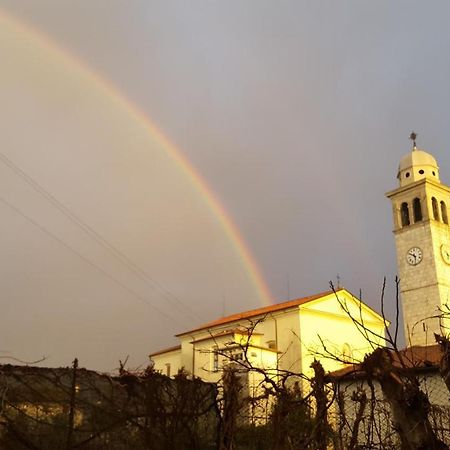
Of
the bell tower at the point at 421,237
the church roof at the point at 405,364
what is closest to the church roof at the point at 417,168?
the bell tower at the point at 421,237

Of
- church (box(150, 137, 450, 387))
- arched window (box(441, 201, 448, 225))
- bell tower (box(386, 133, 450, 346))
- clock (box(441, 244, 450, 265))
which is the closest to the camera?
church (box(150, 137, 450, 387))

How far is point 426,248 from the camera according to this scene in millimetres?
47531

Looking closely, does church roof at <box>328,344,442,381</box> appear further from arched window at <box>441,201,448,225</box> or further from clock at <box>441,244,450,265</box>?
arched window at <box>441,201,448,225</box>

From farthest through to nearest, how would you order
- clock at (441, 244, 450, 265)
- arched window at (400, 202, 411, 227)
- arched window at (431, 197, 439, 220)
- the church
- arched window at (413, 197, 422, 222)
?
1. arched window at (400, 202, 411, 227)
2. arched window at (413, 197, 422, 222)
3. arched window at (431, 197, 439, 220)
4. clock at (441, 244, 450, 265)
5. the church

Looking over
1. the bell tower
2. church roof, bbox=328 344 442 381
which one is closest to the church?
the bell tower

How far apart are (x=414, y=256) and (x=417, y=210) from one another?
4398 millimetres

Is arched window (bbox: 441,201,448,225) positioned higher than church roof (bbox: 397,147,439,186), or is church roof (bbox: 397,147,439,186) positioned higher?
church roof (bbox: 397,147,439,186)

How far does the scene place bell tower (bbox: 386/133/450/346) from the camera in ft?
152

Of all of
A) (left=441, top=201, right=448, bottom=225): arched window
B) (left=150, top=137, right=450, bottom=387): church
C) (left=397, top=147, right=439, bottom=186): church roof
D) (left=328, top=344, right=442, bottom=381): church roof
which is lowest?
(left=328, top=344, right=442, bottom=381): church roof

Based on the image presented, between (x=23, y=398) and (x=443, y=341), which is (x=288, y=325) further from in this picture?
(x=443, y=341)

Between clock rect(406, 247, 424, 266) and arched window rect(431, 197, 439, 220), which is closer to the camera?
clock rect(406, 247, 424, 266)

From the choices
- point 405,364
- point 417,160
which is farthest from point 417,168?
point 405,364

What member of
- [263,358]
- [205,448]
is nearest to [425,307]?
[263,358]

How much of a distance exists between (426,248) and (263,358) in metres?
19.3
